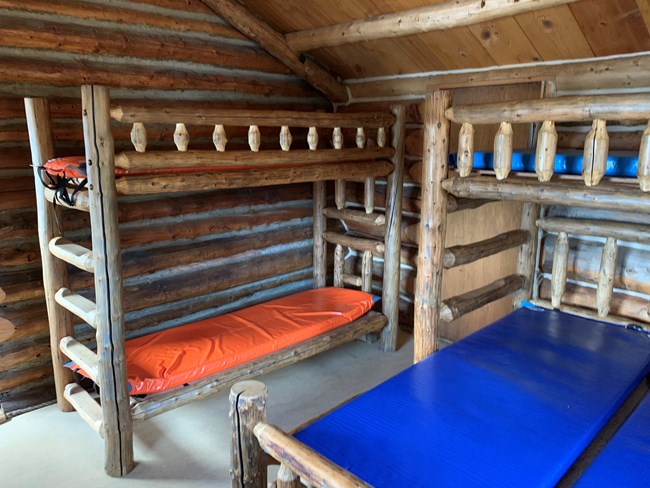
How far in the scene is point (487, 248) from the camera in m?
3.86

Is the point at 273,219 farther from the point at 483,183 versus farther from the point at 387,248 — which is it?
the point at 483,183

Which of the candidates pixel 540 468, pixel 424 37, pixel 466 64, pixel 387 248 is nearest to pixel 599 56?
pixel 466 64

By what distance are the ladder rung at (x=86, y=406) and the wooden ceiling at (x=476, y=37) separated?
3594 millimetres

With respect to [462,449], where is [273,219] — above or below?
above

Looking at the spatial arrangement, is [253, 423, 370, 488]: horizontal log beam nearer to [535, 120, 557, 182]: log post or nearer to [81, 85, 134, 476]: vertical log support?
[81, 85, 134, 476]: vertical log support

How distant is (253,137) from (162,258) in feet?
5.57

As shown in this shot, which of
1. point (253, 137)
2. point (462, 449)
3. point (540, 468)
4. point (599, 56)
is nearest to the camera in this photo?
point (540, 468)

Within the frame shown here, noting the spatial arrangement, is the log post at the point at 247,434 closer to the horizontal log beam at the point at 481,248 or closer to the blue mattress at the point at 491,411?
the blue mattress at the point at 491,411

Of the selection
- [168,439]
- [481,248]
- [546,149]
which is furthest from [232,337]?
[546,149]

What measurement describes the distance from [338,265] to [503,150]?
9.63 feet

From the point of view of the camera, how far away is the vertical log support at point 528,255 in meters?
4.28

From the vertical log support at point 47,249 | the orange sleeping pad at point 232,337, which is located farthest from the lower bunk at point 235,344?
the vertical log support at point 47,249

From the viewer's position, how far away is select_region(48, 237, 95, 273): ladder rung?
3148mm

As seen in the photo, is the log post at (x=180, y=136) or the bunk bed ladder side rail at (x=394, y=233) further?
the bunk bed ladder side rail at (x=394, y=233)
